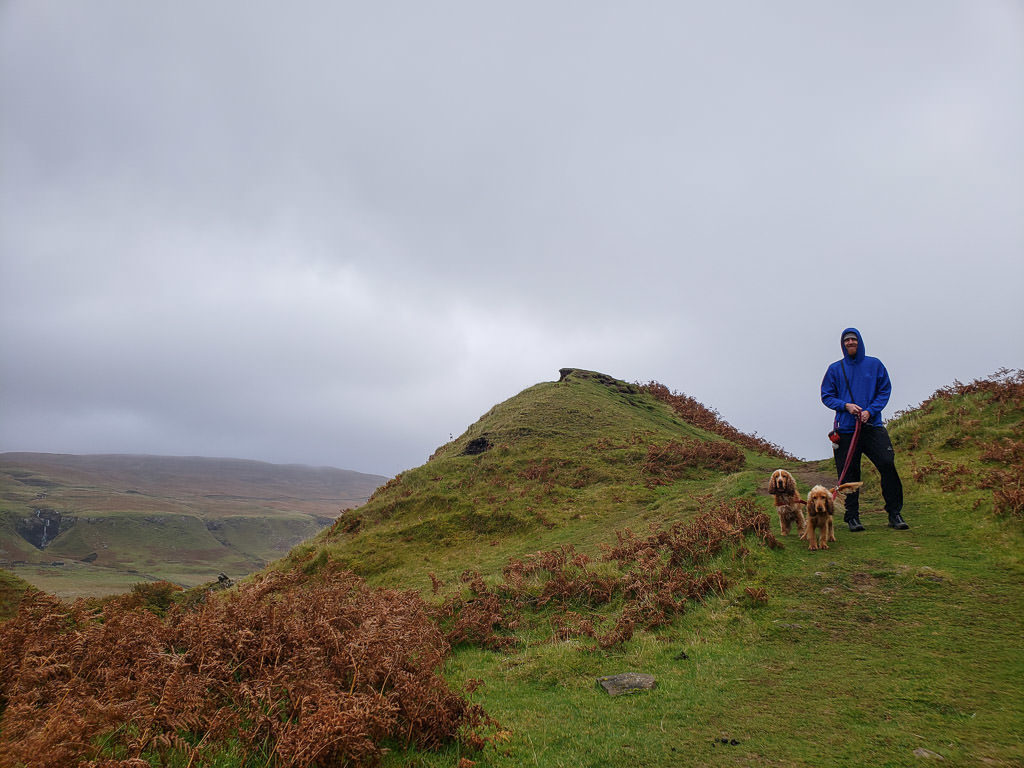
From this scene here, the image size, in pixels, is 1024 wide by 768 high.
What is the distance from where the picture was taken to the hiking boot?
8906 mm

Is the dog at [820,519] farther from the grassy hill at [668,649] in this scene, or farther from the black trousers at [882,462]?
the black trousers at [882,462]

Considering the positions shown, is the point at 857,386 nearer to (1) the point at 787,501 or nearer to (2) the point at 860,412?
(2) the point at 860,412

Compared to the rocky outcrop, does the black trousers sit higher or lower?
higher

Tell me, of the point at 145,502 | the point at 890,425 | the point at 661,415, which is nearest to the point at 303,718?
the point at 890,425

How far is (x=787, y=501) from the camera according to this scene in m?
10.2

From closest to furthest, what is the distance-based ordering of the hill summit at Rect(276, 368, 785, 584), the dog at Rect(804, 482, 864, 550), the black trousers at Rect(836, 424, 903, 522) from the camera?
the dog at Rect(804, 482, 864, 550)
the black trousers at Rect(836, 424, 903, 522)
the hill summit at Rect(276, 368, 785, 584)

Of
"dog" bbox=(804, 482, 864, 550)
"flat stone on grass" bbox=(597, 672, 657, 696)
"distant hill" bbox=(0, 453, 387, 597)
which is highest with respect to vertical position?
"dog" bbox=(804, 482, 864, 550)

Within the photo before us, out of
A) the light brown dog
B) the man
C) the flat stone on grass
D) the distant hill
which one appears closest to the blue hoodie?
the man

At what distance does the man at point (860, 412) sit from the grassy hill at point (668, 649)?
62 cm

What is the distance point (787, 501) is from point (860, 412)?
2415 mm

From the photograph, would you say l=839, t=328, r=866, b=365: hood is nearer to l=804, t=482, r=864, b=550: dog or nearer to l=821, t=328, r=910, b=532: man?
l=821, t=328, r=910, b=532: man

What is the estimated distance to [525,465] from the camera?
23.5 metres

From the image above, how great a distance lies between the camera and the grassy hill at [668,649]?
4121 millimetres

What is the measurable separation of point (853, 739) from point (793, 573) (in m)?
4.40
